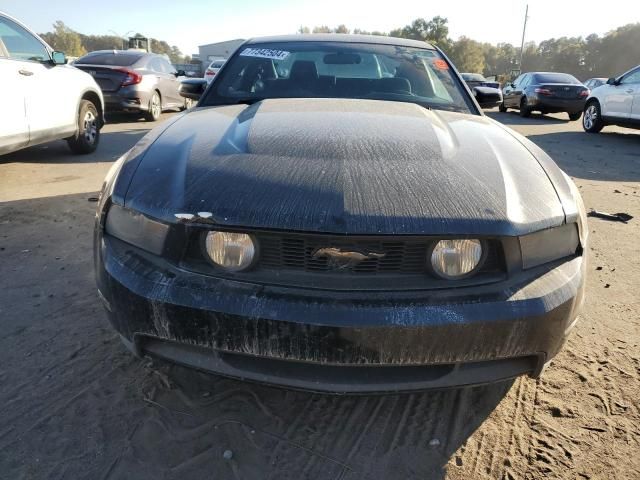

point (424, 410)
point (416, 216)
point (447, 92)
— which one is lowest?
point (424, 410)

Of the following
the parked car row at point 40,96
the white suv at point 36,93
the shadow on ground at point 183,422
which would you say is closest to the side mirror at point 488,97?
the shadow on ground at point 183,422

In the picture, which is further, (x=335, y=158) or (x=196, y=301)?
(x=335, y=158)

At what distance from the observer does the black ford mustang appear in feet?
4.71

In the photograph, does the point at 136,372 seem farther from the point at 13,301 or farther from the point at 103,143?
the point at 103,143

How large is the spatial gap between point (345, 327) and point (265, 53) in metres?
2.32

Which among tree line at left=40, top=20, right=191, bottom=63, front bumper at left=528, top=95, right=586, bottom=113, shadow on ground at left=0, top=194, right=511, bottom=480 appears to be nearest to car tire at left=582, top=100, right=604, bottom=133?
front bumper at left=528, top=95, right=586, bottom=113

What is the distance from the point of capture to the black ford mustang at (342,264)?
1.44m

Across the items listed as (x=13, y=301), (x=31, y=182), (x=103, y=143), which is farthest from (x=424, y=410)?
(x=103, y=143)

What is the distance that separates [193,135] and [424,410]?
147 centimetres

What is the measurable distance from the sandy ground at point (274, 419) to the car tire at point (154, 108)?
25.5 feet

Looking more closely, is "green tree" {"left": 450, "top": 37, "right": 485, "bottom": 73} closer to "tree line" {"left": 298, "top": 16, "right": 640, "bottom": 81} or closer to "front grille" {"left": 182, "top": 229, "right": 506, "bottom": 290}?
"tree line" {"left": 298, "top": 16, "right": 640, "bottom": 81}

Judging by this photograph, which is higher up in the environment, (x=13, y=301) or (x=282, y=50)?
(x=282, y=50)

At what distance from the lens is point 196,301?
1466 mm

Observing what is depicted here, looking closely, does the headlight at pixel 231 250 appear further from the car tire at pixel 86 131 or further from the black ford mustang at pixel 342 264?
the car tire at pixel 86 131
